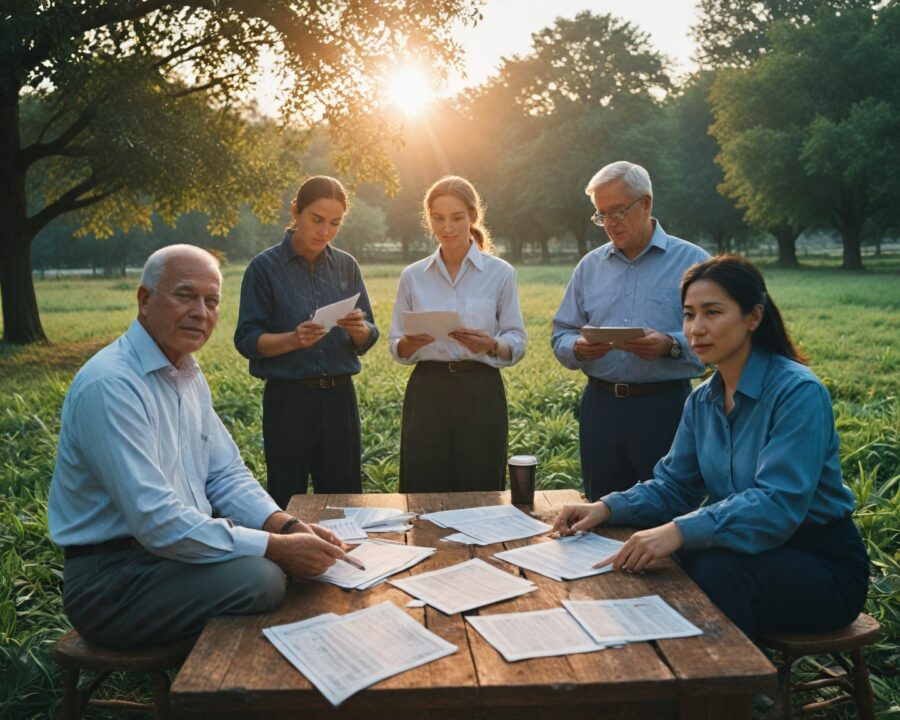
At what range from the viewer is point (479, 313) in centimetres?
472

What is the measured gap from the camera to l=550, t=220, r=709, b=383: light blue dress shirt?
4340 mm

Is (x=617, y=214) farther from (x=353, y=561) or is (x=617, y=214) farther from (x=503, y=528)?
(x=353, y=561)

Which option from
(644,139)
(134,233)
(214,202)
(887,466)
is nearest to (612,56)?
(644,139)

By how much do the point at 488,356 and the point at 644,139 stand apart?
145 feet

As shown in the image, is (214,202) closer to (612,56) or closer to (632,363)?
(632,363)

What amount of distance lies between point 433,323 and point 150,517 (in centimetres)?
204

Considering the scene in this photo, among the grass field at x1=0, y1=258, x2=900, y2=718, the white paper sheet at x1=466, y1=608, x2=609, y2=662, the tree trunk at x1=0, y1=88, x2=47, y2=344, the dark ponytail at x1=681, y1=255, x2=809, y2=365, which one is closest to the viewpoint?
the white paper sheet at x1=466, y1=608, x2=609, y2=662

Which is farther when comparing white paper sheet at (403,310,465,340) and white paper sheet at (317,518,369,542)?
white paper sheet at (403,310,465,340)

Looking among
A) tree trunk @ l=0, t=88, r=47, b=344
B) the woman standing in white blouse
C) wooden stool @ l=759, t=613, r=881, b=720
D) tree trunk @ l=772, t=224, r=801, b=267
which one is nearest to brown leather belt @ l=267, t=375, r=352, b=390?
the woman standing in white blouse

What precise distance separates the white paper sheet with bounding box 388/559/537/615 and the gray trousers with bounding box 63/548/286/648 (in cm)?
43

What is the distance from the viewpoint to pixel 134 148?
45.0 feet

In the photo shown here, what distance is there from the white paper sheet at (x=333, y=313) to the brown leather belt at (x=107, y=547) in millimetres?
1722

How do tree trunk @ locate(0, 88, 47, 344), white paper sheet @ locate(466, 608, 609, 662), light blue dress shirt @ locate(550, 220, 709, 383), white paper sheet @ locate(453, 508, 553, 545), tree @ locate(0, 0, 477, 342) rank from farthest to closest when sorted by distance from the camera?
tree trunk @ locate(0, 88, 47, 344), tree @ locate(0, 0, 477, 342), light blue dress shirt @ locate(550, 220, 709, 383), white paper sheet @ locate(453, 508, 553, 545), white paper sheet @ locate(466, 608, 609, 662)

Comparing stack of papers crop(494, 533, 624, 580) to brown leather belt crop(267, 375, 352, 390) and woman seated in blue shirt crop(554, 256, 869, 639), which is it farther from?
brown leather belt crop(267, 375, 352, 390)
